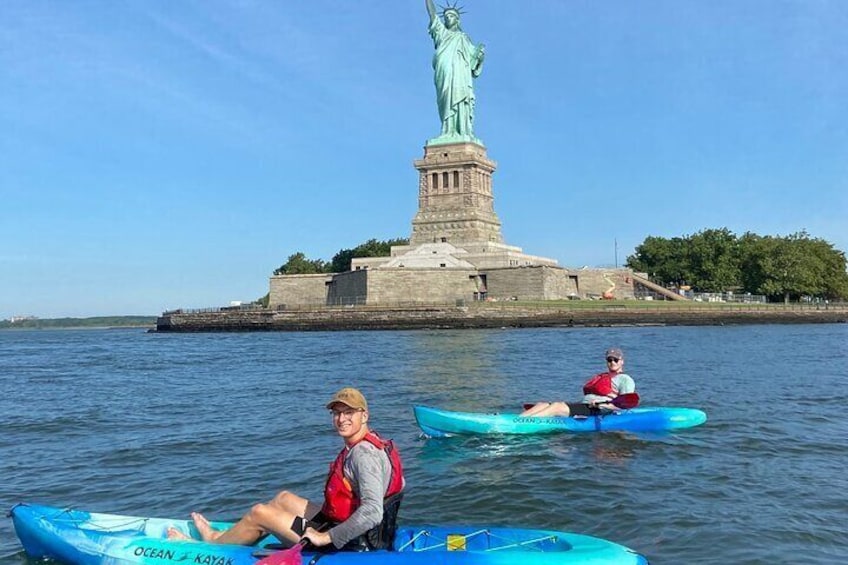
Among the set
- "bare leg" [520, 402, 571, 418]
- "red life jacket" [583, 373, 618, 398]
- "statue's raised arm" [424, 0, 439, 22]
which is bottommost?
"bare leg" [520, 402, 571, 418]

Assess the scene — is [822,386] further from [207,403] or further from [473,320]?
[473,320]

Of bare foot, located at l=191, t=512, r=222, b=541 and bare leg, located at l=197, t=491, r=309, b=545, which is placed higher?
bare leg, located at l=197, t=491, r=309, b=545

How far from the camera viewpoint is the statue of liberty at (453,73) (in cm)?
8262

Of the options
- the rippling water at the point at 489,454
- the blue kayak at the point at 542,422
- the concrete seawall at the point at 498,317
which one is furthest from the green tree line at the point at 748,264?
the blue kayak at the point at 542,422

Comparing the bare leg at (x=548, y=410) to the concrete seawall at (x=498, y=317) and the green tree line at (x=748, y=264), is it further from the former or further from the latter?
the green tree line at (x=748, y=264)

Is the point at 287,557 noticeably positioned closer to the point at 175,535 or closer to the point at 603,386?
the point at 175,535

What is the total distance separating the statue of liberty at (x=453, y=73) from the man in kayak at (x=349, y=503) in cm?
7662

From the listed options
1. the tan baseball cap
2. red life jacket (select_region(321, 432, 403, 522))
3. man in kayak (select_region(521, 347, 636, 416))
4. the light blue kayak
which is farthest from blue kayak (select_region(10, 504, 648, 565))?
man in kayak (select_region(521, 347, 636, 416))

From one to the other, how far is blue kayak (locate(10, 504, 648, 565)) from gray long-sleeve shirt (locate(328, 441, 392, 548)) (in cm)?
22

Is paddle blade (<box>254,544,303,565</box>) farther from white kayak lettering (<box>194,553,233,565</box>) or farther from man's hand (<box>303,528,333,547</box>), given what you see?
white kayak lettering (<box>194,553,233,565</box>)

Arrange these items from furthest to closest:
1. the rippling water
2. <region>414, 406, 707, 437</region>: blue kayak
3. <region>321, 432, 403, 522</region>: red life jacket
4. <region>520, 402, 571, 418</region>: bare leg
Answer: <region>520, 402, 571, 418</region>: bare leg, <region>414, 406, 707, 437</region>: blue kayak, the rippling water, <region>321, 432, 403, 522</region>: red life jacket

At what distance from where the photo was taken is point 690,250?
92812mm

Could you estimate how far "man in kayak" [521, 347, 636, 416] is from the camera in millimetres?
15805

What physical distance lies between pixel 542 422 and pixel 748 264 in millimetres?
82157
